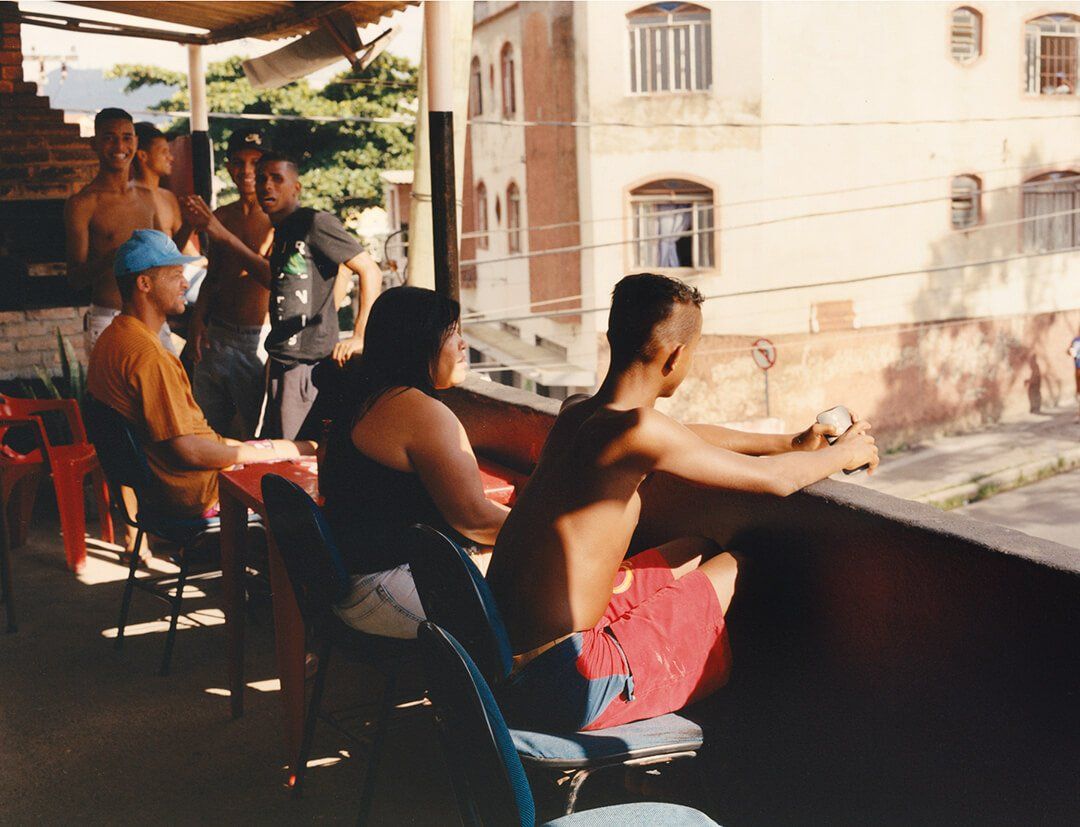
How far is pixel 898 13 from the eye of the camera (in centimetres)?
2197

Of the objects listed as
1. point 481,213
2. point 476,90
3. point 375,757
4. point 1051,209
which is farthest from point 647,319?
point 1051,209

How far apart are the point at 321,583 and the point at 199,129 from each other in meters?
6.66

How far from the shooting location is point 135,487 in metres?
4.44

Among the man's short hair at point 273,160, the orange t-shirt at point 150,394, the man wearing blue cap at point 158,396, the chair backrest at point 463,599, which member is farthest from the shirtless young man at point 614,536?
the man's short hair at point 273,160

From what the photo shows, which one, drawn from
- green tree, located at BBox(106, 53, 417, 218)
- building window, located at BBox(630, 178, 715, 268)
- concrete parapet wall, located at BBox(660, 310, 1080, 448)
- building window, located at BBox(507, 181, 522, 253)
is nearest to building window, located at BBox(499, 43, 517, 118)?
building window, located at BBox(507, 181, 522, 253)

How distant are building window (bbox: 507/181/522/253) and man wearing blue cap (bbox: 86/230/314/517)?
19.2m

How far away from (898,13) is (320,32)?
17.1 meters

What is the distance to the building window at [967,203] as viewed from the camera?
23.5 meters

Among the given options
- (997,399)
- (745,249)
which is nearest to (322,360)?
(745,249)

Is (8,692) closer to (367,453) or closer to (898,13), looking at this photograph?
(367,453)

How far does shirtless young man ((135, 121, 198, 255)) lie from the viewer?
709 cm

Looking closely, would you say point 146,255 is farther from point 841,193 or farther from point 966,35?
point 966,35

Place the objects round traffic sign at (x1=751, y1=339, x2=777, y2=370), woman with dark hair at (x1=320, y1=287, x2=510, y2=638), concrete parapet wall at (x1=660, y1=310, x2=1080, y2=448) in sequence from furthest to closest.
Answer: concrete parapet wall at (x1=660, y1=310, x2=1080, y2=448)
round traffic sign at (x1=751, y1=339, x2=777, y2=370)
woman with dark hair at (x1=320, y1=287, x2=510, y2=638)

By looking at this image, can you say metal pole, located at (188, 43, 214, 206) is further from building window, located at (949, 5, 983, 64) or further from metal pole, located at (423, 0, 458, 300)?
building window, located at (949, 5, 983, 64)
